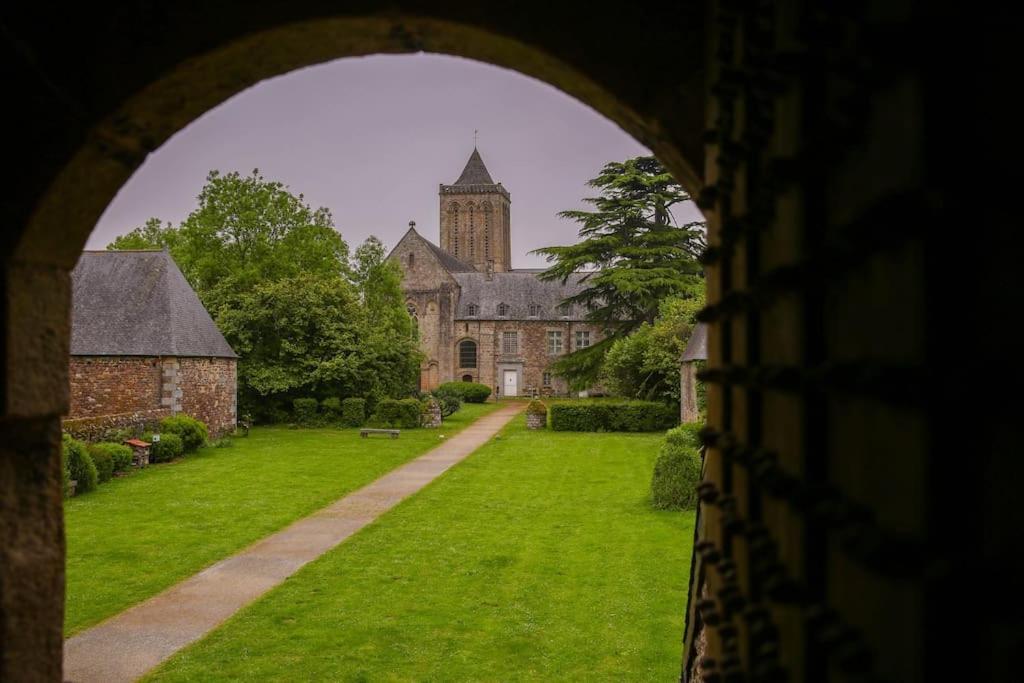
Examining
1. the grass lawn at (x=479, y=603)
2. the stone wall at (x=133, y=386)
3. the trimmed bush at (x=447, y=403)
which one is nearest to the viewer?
the grass lawn at (x=479, y=603)

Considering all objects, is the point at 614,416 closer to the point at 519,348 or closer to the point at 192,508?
the point at 192,508

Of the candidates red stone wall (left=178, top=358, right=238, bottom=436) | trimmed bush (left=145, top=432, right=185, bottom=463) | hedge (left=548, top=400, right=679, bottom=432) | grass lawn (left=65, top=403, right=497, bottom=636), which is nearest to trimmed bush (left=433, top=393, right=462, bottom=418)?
hedge (left=548, top=400, right=679, bottom=432)

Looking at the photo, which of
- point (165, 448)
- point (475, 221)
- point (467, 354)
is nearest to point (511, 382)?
point (467, 354)

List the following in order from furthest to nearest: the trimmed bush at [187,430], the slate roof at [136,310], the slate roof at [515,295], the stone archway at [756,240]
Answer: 1. the slate roof at [515,295]
2. the slate roof at [136,310]
3. the trimmed bush at [187,430]
4. the stone archway at [756,240]

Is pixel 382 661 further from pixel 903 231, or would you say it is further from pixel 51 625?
pixel 903 231

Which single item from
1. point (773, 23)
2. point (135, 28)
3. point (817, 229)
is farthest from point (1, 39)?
point (817, 229)

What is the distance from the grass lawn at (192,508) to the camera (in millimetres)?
9289

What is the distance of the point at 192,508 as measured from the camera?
13.5 meters

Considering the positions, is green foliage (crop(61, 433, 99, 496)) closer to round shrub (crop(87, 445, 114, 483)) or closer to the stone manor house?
round shrub (crop(87, 445, 114, 483))

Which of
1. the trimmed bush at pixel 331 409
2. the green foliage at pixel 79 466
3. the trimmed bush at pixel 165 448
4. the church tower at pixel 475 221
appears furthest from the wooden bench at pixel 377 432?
the church tower at pixel 475 221

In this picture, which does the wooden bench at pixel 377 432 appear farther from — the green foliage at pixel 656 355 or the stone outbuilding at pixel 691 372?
the stone outbuilding at pixel 691 372

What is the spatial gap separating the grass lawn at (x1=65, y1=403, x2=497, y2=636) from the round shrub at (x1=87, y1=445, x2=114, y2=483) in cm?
26

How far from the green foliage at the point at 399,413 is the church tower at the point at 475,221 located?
33770mm

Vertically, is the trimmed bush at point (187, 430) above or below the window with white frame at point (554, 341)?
below
